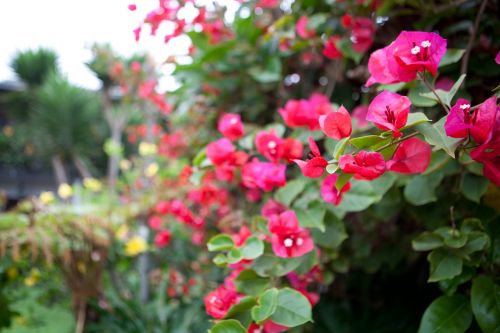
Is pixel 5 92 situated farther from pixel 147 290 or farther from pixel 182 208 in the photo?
pixel 182 208

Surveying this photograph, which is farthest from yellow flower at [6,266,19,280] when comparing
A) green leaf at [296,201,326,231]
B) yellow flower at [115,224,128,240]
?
green leaf at [296,201,326,231]

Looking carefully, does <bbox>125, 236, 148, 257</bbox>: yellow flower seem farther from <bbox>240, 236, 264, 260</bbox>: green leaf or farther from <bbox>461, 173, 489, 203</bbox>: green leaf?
<bbox>461, 173, 489, 203</bbox>: green leaf

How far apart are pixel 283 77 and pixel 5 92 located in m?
8.67

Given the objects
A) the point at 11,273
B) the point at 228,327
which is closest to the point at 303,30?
the point at 228,327

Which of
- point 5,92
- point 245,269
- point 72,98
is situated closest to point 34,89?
point 5,92

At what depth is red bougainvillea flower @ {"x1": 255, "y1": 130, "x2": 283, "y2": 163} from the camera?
70cm

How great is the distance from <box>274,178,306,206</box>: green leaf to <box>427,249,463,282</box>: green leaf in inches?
9.4

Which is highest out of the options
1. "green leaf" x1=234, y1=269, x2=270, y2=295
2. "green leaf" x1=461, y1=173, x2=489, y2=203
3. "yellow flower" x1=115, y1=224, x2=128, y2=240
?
"green leaf" x1=234, y1=269, x2=270, y2=295

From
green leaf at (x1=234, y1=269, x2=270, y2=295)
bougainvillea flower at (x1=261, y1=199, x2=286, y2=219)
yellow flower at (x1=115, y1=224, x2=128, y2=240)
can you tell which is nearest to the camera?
green leaf at (x1=234, y1=269, x2=270, y2=295)

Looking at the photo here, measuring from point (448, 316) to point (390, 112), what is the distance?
1.17ft

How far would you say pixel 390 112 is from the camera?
17.1 inches

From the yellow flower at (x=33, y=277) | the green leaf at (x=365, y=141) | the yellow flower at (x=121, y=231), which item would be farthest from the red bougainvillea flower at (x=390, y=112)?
the yellow flower at (x=33, y=277)

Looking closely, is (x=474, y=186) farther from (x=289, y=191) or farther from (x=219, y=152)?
(x=219, y=152)

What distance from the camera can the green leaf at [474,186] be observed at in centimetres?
67
